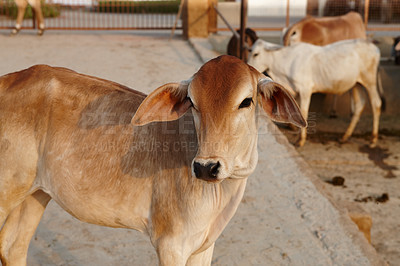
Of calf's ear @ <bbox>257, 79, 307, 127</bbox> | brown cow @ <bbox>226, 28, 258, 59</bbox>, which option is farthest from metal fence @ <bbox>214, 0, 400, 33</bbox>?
calf's ear @ <bbox>257, 79, 307, 127</bbox>

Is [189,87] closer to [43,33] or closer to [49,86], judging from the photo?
[49,86]

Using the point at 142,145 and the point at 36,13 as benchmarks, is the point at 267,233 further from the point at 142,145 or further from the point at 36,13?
the point at 36,13

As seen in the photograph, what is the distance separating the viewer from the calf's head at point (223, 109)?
2527mm

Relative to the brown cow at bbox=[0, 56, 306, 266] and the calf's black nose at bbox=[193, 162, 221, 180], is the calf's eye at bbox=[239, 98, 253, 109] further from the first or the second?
the calf's black nose at bbox=[193, 162, 221, 180]

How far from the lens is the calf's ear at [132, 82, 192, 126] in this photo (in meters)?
2.71

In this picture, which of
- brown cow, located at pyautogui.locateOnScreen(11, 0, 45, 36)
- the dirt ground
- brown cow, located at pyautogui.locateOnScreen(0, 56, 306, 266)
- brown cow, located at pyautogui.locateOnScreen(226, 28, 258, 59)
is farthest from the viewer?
brown cow, located at pyautogui.locateOnScreen(11, 0, 45, 36)

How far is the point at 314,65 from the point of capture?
8.67 metres

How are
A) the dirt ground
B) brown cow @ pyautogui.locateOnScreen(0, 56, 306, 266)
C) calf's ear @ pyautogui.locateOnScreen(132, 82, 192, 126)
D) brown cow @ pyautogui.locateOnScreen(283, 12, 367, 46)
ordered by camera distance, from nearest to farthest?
brown cow @ pyautogui.locateOnScreen(0, 56, 306, 266), calf's ear @ pyautogui.locateOnScreen(132, 82, 192, 126), the dirt ground, brown cow @ pyautogui.locateOnScreen(283, 12, 367, 46)

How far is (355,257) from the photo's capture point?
409 cm

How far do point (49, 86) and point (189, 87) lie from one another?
0.87 meters

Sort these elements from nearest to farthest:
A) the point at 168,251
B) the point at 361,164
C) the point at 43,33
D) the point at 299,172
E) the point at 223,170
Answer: the point at 223,170 → the point at 168,251 → the point at 299,172 → the point at 361,164 → the point at 43,33

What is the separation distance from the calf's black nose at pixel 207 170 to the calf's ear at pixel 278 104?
1.54ft

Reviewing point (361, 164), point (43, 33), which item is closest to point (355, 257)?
point (361, 164)

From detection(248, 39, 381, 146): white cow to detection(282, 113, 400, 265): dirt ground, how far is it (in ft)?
1.20
